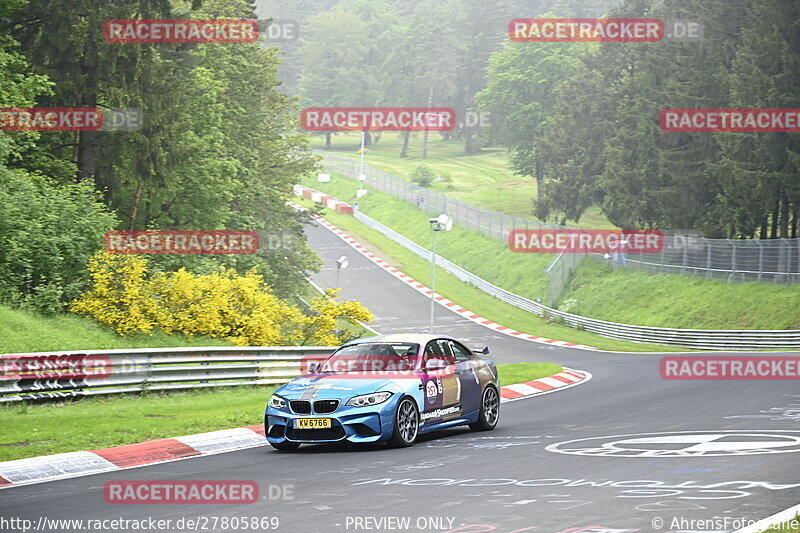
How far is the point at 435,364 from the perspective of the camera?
1533 cm

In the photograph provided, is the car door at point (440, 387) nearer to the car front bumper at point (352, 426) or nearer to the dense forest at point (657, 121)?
the car front bumper at point (352, 426)

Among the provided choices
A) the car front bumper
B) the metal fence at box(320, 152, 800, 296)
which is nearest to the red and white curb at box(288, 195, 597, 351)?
the metal fence at box(320, 152, 800, 296)

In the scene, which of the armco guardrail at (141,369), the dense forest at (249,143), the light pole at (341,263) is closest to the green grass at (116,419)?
the armco guardrail at (141,369)

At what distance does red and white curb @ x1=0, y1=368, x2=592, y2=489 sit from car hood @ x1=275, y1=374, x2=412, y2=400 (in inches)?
47.1

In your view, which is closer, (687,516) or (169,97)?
(687,516)

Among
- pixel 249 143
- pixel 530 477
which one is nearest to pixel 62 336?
pixel 530 477

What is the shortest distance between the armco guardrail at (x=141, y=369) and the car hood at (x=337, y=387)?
568 centimetres

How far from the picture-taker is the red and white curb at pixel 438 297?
50.0 meters

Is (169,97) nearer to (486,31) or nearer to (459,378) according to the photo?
(459,378)

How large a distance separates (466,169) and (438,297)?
2951 inches

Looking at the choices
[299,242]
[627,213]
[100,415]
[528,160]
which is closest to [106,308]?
[100,415]

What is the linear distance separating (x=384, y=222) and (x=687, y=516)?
84455 mm

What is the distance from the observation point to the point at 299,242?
49.5 meters

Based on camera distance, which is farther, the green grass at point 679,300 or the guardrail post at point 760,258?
the guardrail post at point 760,258
